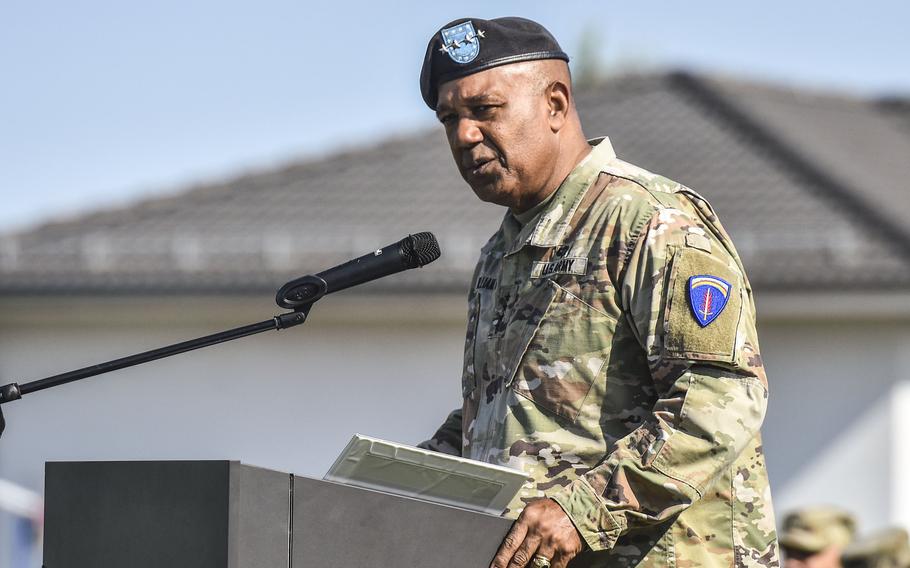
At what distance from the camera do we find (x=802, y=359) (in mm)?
10562

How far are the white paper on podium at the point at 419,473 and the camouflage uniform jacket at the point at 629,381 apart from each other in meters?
0.13

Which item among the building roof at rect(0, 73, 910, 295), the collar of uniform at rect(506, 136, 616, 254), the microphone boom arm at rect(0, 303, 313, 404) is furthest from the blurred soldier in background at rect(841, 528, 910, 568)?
the building roof at rect(0, 73, 910, 295)

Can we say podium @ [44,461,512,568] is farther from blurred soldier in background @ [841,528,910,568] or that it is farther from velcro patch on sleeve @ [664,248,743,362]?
blurred soldier in background @ [841,528,910,568]

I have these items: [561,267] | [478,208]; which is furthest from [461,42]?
[478,208]

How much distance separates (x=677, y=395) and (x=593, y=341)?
0.80 ft

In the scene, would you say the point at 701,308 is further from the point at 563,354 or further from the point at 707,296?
the point at 563,354

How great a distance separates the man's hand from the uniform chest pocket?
327 mm

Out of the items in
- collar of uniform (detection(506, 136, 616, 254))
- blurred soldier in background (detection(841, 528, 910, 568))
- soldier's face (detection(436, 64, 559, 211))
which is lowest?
blurred soldier in background (detection(841, 528, 910, 568))

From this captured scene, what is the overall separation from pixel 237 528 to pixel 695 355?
0.89 m

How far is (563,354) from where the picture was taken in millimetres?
2809

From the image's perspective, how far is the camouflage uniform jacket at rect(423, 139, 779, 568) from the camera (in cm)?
254

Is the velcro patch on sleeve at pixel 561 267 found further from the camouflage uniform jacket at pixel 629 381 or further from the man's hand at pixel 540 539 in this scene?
the man's hand at pixel 540 539

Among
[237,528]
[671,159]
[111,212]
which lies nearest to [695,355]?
[237,528]

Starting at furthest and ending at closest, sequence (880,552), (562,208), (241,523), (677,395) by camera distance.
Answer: (880,552) → (562,208) → (677,395) → (241,523)
